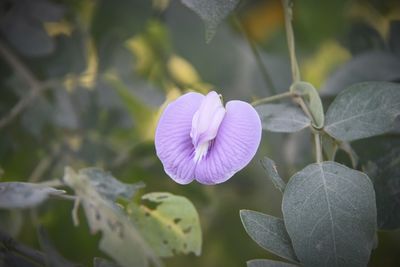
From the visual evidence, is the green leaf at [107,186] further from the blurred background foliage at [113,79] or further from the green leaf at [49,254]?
the blurred background foliage at [113,79]

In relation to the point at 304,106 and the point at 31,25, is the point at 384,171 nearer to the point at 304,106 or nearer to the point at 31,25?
the point at 304,106

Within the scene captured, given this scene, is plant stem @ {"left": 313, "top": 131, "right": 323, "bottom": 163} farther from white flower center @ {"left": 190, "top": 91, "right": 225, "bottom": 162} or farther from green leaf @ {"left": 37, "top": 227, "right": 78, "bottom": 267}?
green leaf @ {"left": 37, "top": 227, "right": 78, "bottom": 267}

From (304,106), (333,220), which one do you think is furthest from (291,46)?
(333,220)

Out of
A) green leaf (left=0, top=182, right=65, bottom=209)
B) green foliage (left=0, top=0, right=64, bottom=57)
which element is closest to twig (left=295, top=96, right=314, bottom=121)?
green leaf (left=0, top=182, right=65, bottom=209)

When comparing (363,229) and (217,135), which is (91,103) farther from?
(363,229)

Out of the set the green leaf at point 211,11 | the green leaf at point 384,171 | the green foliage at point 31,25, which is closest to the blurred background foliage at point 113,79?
the green foliage at point 31,25

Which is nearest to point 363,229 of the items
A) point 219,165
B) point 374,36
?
point 219,165
